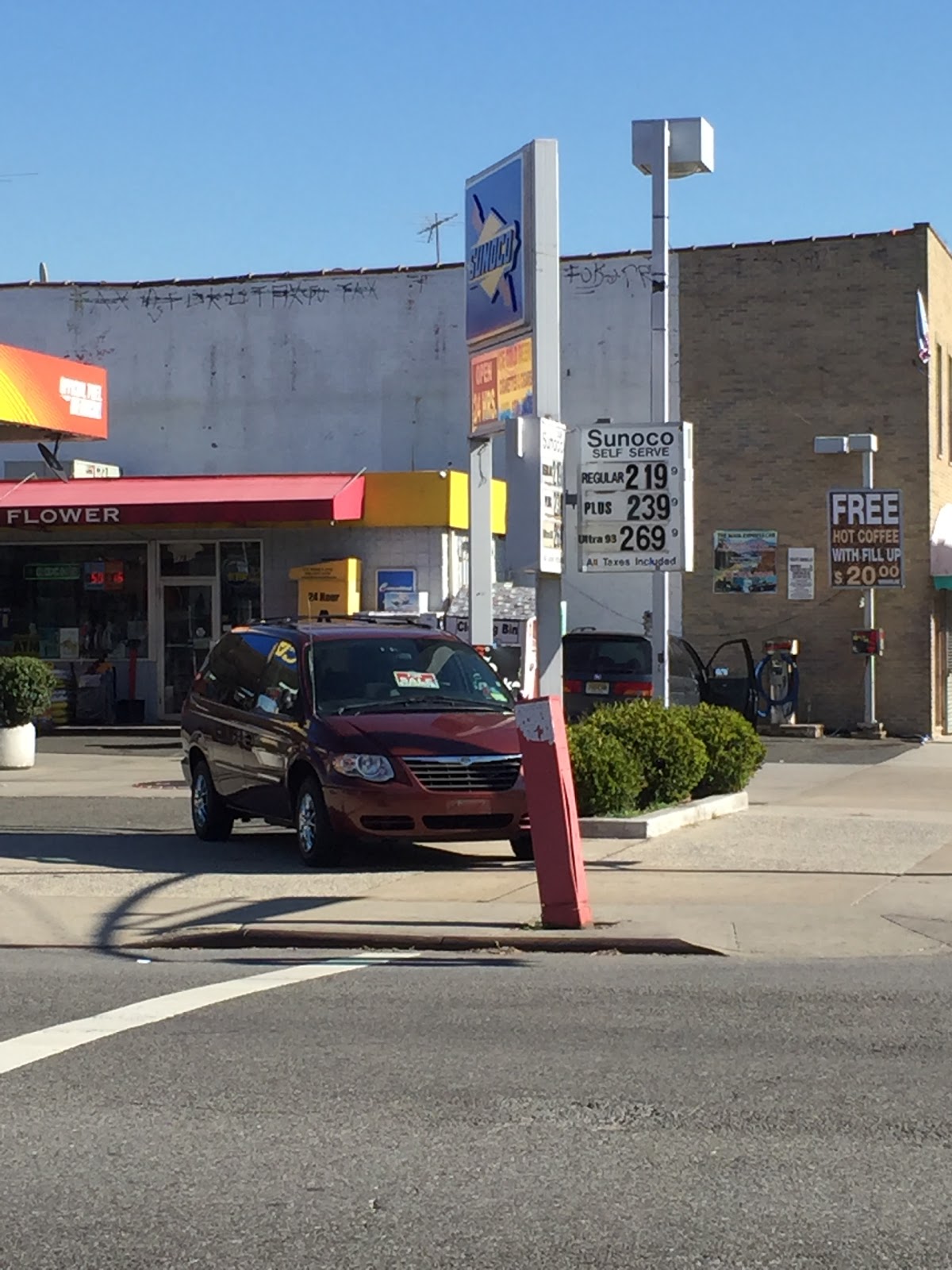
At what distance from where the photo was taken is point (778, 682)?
28203 millimetres

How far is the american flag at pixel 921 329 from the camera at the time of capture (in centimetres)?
2797

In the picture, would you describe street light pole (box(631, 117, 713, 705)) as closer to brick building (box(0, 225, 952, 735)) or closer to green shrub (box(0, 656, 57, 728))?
green shrub (box(0, 656, 57, 728))

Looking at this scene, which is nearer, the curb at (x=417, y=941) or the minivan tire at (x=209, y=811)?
the curb at (x=417, y=941)

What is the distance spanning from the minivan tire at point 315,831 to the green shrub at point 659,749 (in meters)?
3.03

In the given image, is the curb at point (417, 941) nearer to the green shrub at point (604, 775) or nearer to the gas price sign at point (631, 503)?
the green shrub at point (604, 775)

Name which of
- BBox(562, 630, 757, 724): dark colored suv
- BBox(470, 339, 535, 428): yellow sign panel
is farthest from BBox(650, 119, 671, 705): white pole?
BBox(562, 630, 757, 724): dark colored suv

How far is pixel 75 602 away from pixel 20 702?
833cm

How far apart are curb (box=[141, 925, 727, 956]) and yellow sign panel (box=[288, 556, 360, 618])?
1629 centimetres

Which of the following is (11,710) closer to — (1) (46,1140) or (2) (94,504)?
(2) (94,504)

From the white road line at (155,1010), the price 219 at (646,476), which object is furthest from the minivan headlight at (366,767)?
the price 219 at (646,476)

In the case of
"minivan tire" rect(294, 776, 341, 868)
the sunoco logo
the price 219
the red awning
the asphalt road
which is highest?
the sunoco logo

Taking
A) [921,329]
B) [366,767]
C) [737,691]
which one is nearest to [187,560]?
[737,691]

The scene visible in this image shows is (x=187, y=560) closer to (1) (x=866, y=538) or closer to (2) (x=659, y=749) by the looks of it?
(1) (x=866, y=538)

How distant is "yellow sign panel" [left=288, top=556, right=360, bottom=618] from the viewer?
87.3 feet
